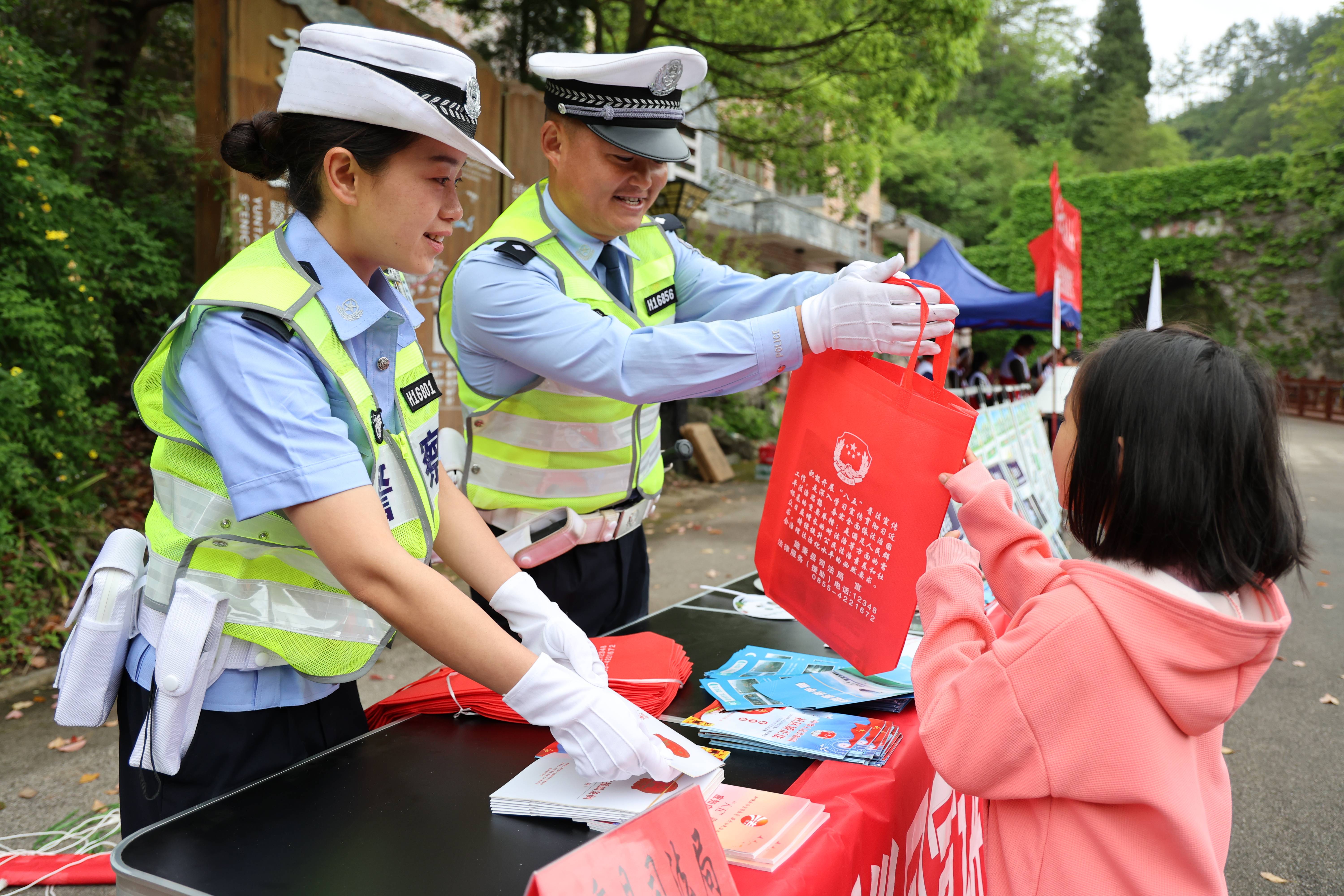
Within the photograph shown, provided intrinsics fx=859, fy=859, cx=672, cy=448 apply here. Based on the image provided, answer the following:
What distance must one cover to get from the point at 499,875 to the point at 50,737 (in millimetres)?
3385

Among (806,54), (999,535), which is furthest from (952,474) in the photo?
(806,54)

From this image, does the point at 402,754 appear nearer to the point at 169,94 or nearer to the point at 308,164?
the point at 308,164

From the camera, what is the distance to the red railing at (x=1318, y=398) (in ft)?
59.6

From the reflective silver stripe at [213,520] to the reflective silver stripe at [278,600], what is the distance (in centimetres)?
2

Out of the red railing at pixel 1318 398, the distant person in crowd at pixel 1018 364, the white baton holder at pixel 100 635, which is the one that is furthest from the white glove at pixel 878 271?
the red railing at pixel 1318 398

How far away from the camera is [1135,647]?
1.07m

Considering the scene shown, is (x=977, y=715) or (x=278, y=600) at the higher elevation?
(x=278, y=600)

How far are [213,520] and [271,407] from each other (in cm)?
22

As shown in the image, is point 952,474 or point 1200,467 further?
point 952,474

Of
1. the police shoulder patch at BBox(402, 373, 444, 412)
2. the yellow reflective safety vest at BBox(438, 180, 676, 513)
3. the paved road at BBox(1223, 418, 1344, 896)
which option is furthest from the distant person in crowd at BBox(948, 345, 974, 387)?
the police shoulder patch at BBox(402, 373, 444, 412)

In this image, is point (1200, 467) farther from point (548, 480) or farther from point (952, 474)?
point (548, 480)

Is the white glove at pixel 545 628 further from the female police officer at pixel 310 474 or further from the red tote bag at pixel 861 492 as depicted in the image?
the red tote bag at pixel 861 492

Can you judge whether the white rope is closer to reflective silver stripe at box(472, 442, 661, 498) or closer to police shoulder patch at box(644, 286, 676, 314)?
reflective silver stripe at box(472, 442, 661, 498)

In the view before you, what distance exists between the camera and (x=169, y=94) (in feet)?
19.6
